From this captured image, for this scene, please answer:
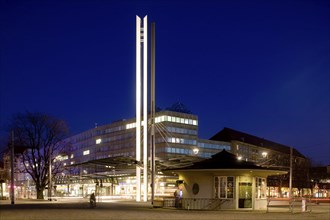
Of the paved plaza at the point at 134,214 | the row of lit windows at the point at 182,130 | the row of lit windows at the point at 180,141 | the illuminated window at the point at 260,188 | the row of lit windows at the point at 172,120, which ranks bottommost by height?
the paved plaza at the point at 134,214

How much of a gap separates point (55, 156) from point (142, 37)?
22793mm

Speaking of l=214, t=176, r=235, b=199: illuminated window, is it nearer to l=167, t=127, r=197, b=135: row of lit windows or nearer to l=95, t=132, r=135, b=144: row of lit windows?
l=167, t=127, r=197, b=135: row of lit windows

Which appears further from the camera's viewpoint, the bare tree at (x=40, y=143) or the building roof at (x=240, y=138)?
the building roof at (x=240, y=138)

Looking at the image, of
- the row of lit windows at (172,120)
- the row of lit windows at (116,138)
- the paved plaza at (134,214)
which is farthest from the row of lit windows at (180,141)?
the paved plaza at (134,214)

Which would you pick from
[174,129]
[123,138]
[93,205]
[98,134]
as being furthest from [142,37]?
[98,134]

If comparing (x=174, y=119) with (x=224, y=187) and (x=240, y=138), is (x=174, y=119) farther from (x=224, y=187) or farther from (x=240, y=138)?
(x=224, y=187)

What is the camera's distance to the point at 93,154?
136 meters

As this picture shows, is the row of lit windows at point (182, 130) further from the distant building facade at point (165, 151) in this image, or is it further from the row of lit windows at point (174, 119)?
the row of lit windows at point (174, 119)

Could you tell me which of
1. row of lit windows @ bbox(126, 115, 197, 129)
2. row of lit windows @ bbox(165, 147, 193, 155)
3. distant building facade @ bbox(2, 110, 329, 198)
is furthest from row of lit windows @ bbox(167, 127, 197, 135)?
row of lit windows @ bbox(165, 147, 193, 155)

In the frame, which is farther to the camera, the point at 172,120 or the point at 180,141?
the point at 180,141

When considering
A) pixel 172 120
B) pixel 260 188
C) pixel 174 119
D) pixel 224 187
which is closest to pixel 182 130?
pixel 174 119

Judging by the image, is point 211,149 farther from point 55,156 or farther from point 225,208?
point 225,208

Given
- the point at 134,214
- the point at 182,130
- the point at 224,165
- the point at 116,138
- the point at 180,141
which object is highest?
the point at 182,130

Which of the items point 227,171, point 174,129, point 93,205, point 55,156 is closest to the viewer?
point 227,171
